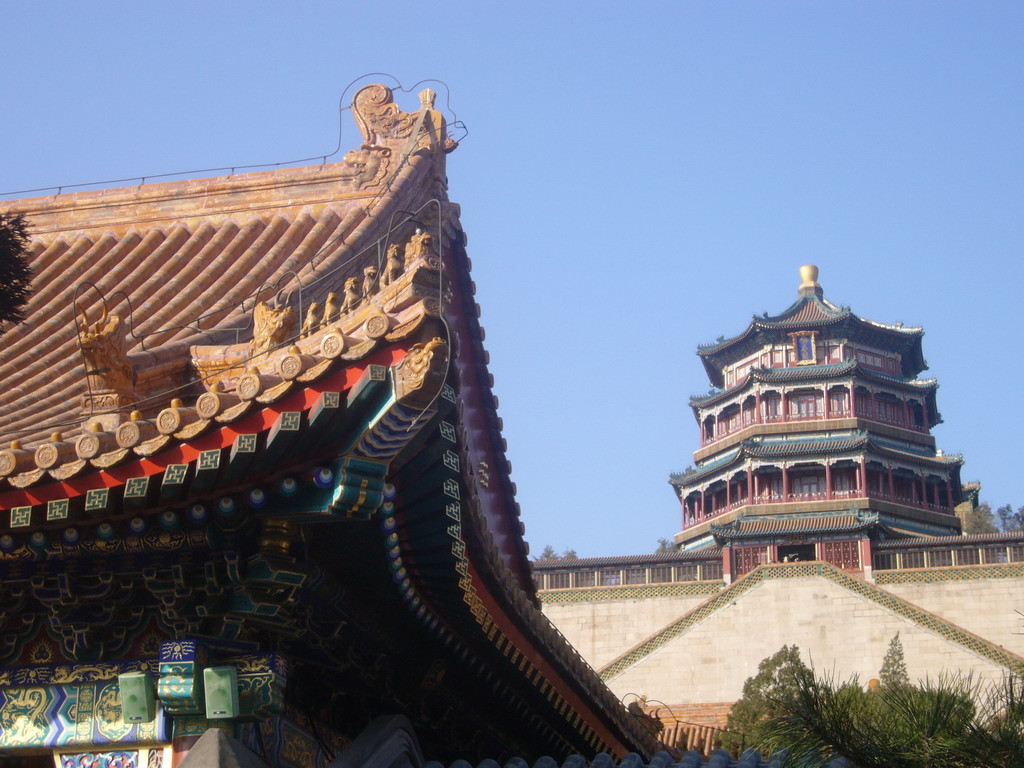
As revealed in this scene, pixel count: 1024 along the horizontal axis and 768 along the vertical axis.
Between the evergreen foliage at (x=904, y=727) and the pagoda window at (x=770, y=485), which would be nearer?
the evergreen foliage at (x=904, y=727)

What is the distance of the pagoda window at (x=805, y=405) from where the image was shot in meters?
48.5

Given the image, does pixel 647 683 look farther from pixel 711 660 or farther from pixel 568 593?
pixel 568 593

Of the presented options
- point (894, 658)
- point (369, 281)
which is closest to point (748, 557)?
point (894, 658)

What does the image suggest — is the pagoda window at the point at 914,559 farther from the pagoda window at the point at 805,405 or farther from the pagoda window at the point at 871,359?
the pagoda window at the point at 871,359

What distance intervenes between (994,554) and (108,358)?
40252mm

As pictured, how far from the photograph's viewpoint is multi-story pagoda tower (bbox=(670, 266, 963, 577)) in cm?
4516

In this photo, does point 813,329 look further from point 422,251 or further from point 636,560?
point 422,251

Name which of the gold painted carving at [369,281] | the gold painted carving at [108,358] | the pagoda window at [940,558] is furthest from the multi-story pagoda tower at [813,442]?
the gold painted carving at [108,358]

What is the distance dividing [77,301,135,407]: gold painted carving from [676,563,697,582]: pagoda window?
39.6m

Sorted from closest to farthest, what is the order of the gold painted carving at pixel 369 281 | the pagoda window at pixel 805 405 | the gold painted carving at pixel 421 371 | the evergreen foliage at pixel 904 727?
the evergreen foliage at pixel 904 727 < the gold painted carving at pixel 421 371 < the gold painted carving at pixel 369 281 < the pagoda window at pixel 805 405

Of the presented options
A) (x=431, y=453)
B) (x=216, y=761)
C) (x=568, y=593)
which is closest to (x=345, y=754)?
(x=216, y=761)

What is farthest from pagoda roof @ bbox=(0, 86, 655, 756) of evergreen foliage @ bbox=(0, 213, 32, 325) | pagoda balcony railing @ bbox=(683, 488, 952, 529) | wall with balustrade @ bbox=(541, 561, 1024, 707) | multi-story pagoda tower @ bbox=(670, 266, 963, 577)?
pagoda balcony railing @ bbox=(683, 488, 952, 529)

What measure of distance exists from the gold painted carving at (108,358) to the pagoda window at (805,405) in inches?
1725

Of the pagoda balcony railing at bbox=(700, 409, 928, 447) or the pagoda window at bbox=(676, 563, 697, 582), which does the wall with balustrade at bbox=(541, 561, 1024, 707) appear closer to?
the pagoda window at bbox=(676, 563, 697, 582)
